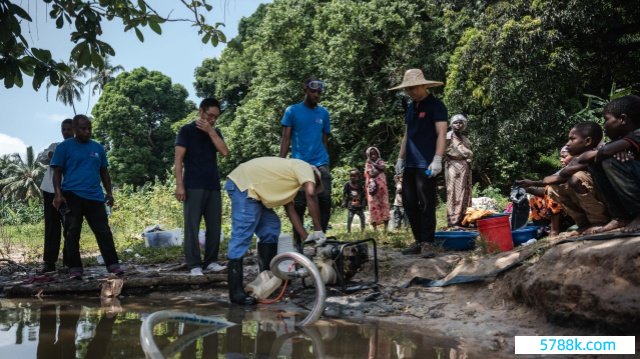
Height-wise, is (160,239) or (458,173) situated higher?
(458,173)

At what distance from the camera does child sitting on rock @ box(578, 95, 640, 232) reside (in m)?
3.88

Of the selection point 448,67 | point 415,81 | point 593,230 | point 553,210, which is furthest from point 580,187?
point 448,67

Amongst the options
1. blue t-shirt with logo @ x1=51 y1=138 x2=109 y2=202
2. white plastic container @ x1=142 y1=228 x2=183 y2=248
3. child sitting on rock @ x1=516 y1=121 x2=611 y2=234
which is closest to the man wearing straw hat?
child sitting on rock @ x1=516 y1=121 x2=611 y2=234

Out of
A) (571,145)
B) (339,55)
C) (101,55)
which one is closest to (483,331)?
(571,145)

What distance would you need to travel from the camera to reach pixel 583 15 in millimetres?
12508

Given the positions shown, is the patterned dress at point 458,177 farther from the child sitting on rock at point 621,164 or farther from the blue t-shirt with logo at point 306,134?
the child sitting on rock at point 621,164

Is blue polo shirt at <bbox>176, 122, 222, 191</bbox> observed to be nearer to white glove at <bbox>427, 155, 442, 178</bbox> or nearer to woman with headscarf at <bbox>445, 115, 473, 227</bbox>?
white glove at <bbox>427, 155, 442, 178</bbox>

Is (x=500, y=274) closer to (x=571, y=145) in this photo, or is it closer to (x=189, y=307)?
(x=571, y=145)

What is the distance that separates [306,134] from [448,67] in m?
Answer: 13.3

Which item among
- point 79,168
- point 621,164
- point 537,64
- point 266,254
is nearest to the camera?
point 621,164

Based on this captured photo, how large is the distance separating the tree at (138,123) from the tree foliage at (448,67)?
879 centimetres

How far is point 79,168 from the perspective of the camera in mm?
5691

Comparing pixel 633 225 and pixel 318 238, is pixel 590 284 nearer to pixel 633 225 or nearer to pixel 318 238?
pixel 633 225

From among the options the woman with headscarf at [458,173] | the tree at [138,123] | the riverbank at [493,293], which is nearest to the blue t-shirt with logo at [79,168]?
the riverbank at [493,293]
